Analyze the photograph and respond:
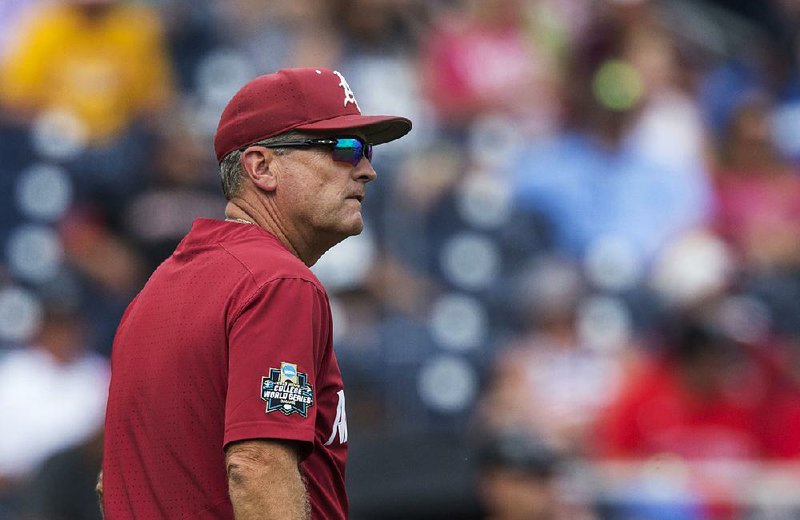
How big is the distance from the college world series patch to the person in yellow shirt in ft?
19.8

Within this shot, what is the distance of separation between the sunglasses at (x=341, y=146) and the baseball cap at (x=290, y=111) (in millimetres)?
34

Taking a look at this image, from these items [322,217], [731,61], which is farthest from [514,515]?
[731,61]

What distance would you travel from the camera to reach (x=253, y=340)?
9.38ft

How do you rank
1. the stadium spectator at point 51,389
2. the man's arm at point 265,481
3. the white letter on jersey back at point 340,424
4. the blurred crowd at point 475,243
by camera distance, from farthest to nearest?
1. the stadium spectator at point 51,389
2. the blurred crowd at point 475,243
3. the white letter on jersey back at point 340,424
4. the man's arm at point 265,481

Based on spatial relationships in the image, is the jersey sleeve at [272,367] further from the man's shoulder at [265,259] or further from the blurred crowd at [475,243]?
the blurred crowd at [475,243]

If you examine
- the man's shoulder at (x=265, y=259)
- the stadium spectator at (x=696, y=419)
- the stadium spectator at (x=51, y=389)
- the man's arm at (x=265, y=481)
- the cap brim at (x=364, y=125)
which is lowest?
the stadium spectator at (x=51, y=389)

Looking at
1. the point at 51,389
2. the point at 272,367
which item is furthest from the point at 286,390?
the point at 51,389

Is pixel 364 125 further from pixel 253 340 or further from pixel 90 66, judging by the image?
pixel 90 66

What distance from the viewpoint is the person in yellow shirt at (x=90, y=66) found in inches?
345

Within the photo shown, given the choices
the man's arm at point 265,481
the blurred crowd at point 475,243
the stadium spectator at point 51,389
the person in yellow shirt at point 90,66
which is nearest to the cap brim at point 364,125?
the man's arm at point 265,481

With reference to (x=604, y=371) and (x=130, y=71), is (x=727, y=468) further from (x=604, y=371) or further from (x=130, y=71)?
(x=130, y=71)

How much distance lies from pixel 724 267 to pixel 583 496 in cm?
225

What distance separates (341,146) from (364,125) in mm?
98

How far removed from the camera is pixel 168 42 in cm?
932
